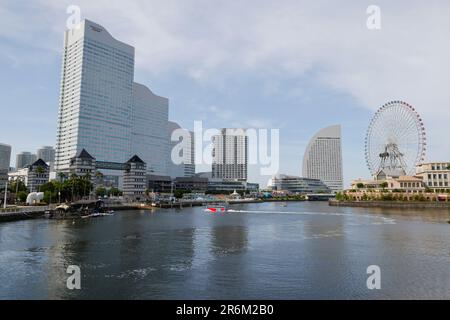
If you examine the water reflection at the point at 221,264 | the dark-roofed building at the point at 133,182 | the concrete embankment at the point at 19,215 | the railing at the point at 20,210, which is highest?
the dark-roofed building at the point at 133,182

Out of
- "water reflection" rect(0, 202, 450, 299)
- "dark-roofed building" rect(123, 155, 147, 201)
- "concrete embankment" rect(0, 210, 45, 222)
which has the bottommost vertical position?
"water reflection" rect(0, 202, 450, 299)

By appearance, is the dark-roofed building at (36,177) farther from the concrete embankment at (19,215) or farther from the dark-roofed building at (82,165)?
the concrete embankment at (19,215)

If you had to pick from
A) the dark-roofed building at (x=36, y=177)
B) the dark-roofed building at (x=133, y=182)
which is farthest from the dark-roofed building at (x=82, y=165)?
the dark-roofed building at (x=133, y=182)

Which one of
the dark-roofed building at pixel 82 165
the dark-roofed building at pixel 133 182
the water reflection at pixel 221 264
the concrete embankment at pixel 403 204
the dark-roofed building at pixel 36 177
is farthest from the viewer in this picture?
the dark-roofed building at pixel 133 182

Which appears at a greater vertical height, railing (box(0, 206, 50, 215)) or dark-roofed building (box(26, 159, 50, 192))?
dark-roofed building (box(26, 159, 50, 192))

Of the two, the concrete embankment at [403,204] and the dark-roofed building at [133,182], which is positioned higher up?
the dark-roofed building at [133,182]

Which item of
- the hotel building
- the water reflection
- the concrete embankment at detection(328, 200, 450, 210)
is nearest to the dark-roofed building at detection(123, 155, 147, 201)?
the water reflection

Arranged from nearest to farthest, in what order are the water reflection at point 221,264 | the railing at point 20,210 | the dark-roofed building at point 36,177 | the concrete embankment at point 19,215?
the water reflection at point 221,264 → the concrete embankment at point 19,215 → the railing at point 20,210 → the dark-roofed building at point 36,177

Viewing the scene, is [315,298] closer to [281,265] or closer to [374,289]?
[374,289]

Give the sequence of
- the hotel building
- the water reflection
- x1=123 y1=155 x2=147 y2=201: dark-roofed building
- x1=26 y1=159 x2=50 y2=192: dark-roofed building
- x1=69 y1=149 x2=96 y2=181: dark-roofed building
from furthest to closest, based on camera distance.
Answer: x1=123 y1=155 x2=147 y2=201: dark-roofed building < the hotel building < x1=69 y1=149 x2=96 y2=181: dark-roofed building < x1=26 y1=159 x2=50 y2=192: dark-roofed building < the water reflection

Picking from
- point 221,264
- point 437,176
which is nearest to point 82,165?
point 221,264

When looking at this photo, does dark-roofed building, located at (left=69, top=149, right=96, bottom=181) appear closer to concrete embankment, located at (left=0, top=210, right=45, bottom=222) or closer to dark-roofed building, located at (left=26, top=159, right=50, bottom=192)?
dark-roofed building, located at (left=26, top=159, right=50, bottom=192)
